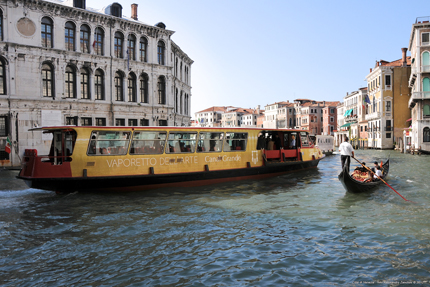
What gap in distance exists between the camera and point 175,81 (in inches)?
1193

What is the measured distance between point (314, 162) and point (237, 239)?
42.4 ft

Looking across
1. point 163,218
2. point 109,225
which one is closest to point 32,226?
point 109,225

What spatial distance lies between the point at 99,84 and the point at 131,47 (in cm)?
356

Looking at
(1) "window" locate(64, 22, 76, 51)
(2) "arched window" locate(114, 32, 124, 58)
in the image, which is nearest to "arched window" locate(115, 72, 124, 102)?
(2) "arched window" locate(114, 32, 124, 58)

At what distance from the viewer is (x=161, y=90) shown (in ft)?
89.9

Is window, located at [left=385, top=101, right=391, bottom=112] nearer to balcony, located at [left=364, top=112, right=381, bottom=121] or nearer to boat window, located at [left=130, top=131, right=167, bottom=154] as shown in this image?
balcony, located at [left=364, top=112, right=381, bottom=121]

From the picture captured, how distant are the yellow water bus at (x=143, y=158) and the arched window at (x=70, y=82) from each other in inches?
451

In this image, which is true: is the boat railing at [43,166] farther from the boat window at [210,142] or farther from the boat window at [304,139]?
the boat window at [304,139]

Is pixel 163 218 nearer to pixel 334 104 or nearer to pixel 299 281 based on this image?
pixel 299 281

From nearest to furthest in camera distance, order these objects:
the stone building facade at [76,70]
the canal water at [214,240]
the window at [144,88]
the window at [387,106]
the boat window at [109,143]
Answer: the canal water at [214,240] < the boat window at [109,143] < the stone building facade at [76,70] < the window at [144,88] < the window at [387,106]

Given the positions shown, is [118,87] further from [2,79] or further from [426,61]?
[426,61]

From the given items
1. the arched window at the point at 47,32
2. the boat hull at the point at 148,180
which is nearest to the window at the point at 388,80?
the boat hull at the point at 148,180

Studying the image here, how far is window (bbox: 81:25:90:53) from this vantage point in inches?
927

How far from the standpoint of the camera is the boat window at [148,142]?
1255cm
